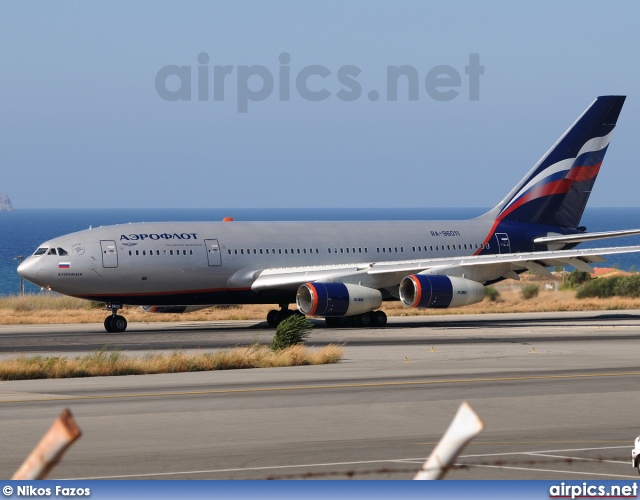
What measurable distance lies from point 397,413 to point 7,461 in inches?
288

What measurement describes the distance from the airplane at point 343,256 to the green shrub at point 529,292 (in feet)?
32.1

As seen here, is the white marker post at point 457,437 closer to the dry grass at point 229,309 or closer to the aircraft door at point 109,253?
the aircraft door at point 109,253

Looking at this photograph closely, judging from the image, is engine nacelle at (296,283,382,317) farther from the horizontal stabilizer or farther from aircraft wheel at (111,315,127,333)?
the horizontal stabilizer

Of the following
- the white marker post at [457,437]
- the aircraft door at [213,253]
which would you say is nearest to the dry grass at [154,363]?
the aircraft door at [213,253]

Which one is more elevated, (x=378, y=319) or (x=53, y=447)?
(x=378, y=319)

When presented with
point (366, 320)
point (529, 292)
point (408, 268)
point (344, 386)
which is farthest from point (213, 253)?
point (529, 292)

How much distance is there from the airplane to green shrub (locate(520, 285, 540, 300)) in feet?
32.1

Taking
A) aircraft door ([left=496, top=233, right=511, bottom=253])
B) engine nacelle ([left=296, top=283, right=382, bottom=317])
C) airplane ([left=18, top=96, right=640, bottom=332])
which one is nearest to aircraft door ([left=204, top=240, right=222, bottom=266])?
airplane ([left=18, top=96, right=640, bottom=332])

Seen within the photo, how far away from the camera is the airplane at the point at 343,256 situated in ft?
148

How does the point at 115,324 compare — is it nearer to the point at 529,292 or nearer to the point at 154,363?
the point at 154,363

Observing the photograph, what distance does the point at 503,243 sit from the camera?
5353cm

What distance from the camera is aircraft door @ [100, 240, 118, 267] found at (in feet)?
147

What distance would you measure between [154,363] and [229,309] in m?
35.6

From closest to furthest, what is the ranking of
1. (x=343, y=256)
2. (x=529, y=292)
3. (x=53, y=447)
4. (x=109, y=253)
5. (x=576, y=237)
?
(x=53, y=447)
(x=109, y=253)
(x=343, y=256)
(x=576, y=237)
(x=529, y=292)
